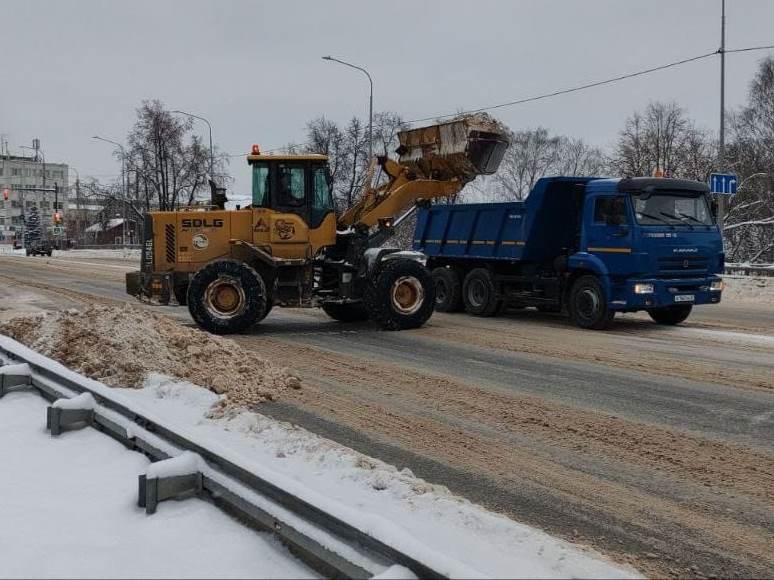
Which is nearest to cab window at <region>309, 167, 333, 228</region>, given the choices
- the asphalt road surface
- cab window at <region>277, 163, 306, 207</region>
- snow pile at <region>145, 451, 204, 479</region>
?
cab window at <region>277, 163, 306, 207</region>

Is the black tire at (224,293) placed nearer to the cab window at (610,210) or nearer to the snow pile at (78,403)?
the cab window at (610,210)

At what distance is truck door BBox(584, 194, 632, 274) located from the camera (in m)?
11.9

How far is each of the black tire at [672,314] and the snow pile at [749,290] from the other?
687 cm

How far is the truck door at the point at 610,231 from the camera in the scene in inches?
468

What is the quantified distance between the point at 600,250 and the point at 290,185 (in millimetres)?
5097

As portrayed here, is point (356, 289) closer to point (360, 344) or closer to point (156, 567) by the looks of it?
point (360, 344)

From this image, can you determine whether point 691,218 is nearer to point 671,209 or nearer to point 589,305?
point 671,209

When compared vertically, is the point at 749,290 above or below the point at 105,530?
above

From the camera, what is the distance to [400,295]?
1206 centimetres

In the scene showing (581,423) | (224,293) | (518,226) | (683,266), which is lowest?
(581,423)

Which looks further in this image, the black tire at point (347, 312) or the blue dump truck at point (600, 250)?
the black tire at point (347, 312)

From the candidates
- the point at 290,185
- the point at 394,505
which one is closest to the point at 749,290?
the point at 290,185

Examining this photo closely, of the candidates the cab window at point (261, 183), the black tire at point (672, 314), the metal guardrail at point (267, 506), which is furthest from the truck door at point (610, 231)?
the metal guardrail at point (267, 506)

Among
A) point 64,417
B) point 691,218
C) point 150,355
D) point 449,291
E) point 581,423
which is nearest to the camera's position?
point 64,417
